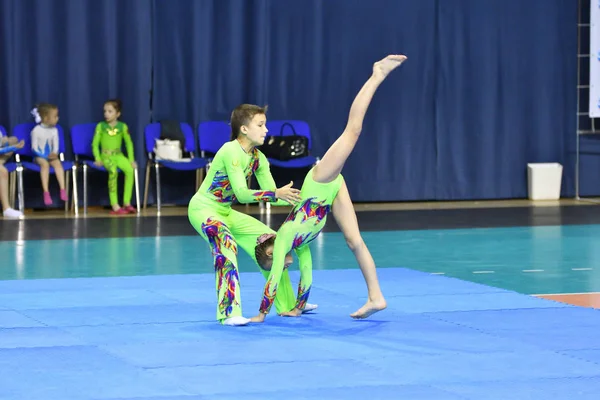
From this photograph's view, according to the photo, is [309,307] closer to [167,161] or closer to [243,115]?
[243,115]

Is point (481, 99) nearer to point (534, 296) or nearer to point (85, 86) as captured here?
point (85, 86)

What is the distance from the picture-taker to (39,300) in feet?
22.5

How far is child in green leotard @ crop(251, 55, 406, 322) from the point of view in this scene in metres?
5.87

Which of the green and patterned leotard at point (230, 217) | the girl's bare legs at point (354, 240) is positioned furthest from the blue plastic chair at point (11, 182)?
the girl's bare legs at point (354, 240)

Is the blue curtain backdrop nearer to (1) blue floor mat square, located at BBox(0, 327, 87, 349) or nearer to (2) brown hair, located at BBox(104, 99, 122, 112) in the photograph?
(2) brown hair, located at BBox(104, 99, 122, 112)

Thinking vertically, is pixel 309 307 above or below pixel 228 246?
below

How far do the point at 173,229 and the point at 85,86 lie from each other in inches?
111

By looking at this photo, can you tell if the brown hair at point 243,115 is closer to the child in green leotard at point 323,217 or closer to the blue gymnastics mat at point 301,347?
the child in green leotard at point 323,217

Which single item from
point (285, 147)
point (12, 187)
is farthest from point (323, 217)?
point (12, 187)

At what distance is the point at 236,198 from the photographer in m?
6.02

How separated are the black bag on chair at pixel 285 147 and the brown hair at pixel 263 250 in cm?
649

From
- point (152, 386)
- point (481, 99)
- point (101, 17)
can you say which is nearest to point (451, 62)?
point (481, 99)

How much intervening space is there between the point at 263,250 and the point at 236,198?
32 cm

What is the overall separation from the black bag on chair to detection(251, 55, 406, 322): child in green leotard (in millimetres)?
6473
